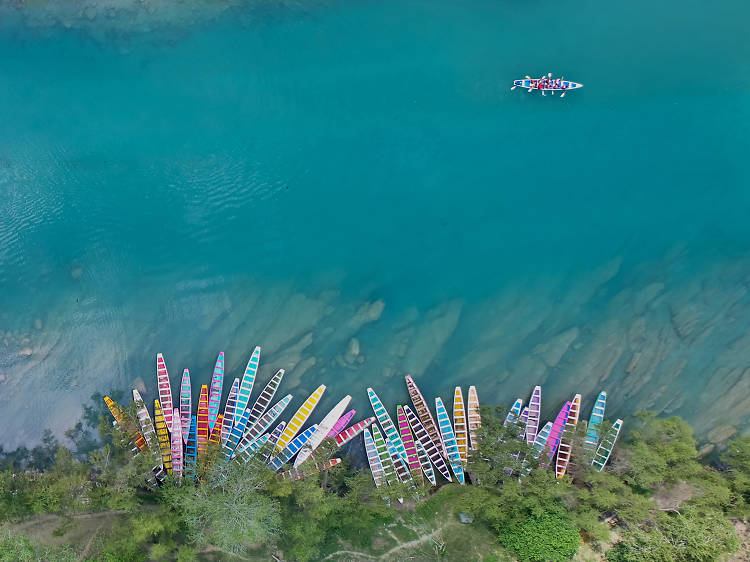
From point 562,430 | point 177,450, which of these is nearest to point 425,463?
point 562,430

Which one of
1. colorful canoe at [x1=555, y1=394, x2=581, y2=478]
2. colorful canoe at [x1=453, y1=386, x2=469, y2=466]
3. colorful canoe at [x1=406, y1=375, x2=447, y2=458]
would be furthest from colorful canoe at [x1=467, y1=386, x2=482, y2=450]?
colorful canoe at [x1=555, y1=394, x2=581, y2=478]

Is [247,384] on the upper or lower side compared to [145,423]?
upper

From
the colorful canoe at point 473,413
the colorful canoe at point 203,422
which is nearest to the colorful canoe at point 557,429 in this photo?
the colorful canoe at point 473,413

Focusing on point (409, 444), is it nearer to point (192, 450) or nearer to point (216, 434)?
point (216, 434)

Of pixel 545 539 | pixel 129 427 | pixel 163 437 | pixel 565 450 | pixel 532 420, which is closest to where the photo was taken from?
pixel 545 539

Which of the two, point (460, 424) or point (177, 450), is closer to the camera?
point (177, 450)
